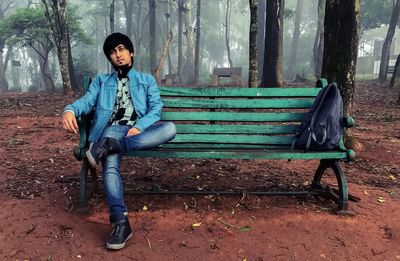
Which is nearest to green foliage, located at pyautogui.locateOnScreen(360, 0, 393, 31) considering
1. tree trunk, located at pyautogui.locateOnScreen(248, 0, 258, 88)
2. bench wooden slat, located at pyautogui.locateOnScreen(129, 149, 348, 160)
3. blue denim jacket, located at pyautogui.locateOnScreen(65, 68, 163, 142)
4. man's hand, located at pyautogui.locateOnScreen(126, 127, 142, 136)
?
tree trunk, located at pyautogui.locateOnScreen(248, 0, 258, 88)

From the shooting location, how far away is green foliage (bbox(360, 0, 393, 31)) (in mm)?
28598

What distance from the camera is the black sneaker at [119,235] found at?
2922 millimetres

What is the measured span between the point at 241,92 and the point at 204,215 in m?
1.44

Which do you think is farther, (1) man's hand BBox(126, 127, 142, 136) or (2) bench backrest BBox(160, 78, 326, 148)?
(2) bench backrest BBox(160, 78, 326, 148)

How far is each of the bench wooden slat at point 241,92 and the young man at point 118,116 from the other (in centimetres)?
45

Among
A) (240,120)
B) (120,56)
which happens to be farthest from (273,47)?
(120,56)

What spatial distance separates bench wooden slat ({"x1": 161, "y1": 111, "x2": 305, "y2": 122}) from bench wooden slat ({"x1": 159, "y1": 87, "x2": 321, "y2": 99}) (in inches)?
8.8

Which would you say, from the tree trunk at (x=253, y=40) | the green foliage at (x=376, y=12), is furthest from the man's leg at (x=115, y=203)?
the green foliage at (x=376, y=12)

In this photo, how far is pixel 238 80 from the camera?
731 inches

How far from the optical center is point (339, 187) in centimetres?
359

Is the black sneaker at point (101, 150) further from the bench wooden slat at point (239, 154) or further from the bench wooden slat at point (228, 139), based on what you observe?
the bench wooden slat at point (228, 139)

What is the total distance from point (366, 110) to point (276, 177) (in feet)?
22.2

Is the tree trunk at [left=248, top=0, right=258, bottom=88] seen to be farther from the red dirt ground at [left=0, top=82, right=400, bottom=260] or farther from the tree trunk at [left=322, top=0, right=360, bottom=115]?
the red dirt ground at [left=0, top=82, right=400, bottom=260]

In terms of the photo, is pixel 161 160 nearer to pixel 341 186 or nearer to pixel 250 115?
pixel 250 115
